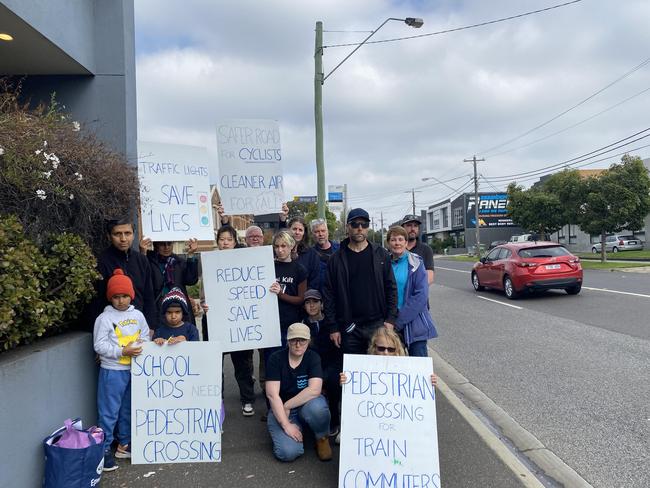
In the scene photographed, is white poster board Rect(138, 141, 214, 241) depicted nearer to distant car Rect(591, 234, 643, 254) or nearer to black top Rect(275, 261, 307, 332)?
black top Rect(275, 261, 307, 332)

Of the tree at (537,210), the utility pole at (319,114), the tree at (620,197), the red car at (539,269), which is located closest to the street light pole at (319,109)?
the utility pole at (319,114)

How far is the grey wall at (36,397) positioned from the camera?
9.61 feet

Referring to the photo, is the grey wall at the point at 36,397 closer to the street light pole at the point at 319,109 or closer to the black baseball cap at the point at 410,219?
the black baseball cap at the point at 410,219

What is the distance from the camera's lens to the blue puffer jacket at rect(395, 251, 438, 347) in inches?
172

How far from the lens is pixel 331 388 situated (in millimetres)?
4434

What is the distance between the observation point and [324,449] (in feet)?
13.0

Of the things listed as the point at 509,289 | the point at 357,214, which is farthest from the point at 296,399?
the point at 509,289

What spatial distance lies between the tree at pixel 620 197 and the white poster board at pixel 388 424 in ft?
83.8

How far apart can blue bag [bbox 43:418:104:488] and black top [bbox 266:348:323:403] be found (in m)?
1.40

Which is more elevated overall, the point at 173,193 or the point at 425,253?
the point at 173,193

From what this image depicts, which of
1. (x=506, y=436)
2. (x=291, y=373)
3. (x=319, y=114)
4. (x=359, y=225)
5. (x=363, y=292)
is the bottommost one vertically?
(x=506, y=436)

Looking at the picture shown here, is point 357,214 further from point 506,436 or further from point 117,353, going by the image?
point 506,436

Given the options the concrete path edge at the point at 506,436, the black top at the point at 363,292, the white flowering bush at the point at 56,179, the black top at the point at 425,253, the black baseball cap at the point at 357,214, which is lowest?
the concrete path edge at the point at 506,436

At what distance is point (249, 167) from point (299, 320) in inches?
84.7
